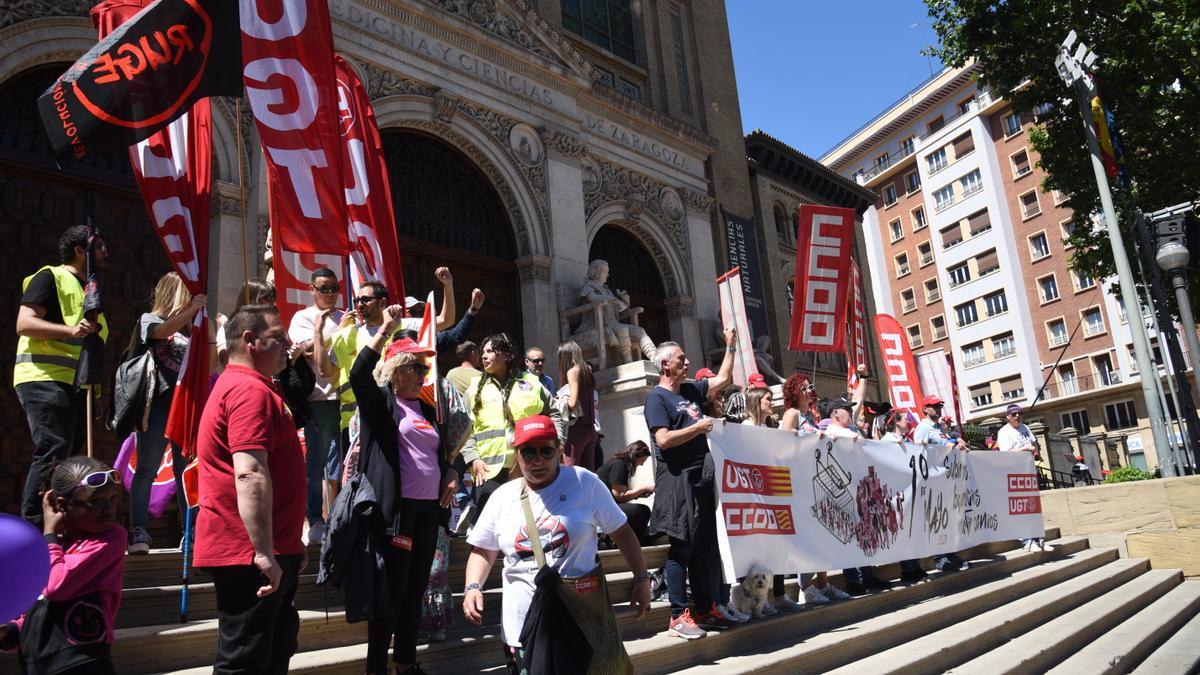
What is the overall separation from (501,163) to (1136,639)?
37.0 ft

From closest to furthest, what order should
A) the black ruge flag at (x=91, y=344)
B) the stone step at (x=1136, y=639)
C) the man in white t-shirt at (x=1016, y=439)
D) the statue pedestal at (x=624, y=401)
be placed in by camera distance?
the black ruge flag at (x=91, y=344)
the stone step at (x=1136, y=639)
the man in white t-shirt at (x=1016, y=439)
the statue pedestal at (x=624, y=401)

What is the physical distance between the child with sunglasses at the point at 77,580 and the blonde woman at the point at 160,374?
85.1 inches

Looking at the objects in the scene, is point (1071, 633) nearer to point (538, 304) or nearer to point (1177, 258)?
point (1177, 258)

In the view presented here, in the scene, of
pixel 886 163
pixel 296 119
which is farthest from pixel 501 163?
pixel 886 163

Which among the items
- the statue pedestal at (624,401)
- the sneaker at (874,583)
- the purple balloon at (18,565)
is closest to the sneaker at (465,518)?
the purple balloon at (18,565)

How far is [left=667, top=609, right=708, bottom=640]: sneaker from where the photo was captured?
507 cm

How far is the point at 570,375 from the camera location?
694 centimetres

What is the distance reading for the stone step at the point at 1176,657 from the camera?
658 cm

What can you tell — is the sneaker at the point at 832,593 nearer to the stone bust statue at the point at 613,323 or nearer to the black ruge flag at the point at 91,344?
the black ruge flag at the point at 91,344

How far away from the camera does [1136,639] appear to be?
23.8ft

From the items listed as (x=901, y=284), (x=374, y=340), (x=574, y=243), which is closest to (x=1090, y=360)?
(x=901, y=284)

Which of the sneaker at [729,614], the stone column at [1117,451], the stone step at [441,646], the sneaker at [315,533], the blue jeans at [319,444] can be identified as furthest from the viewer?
the stone column at [1117,451]

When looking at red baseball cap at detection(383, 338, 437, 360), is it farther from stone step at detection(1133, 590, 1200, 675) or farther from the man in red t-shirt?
stone step at detection(1133, 590, 1200, 675)

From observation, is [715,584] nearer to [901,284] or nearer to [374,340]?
[374,340]
